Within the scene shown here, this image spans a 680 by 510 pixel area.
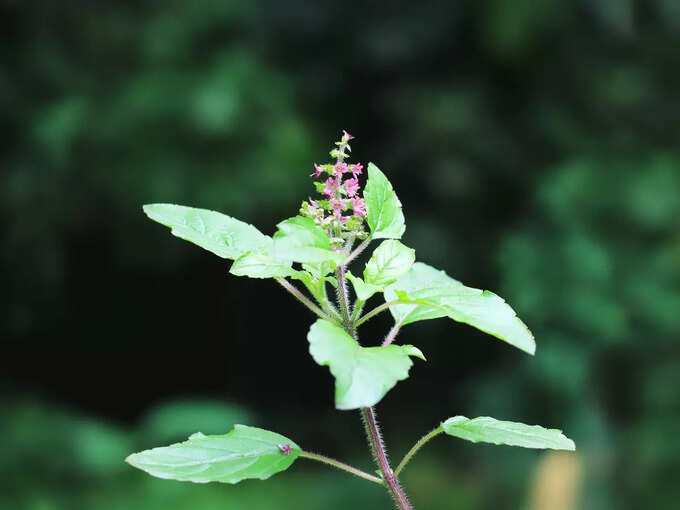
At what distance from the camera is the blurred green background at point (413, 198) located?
11.1 feet

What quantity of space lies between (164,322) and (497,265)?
5.73ft

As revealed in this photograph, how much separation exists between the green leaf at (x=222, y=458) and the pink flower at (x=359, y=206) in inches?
5.9

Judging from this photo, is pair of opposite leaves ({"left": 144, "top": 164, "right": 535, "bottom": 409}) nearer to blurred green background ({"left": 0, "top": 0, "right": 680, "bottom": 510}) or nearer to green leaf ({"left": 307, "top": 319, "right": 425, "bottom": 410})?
green leaf ({"left": 307, "top": 319, "right": 425, "bottom": 410})

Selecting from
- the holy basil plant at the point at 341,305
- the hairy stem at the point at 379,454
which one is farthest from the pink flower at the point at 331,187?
the hairy stem at the point at 379,454

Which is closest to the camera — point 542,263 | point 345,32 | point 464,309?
point 464,309

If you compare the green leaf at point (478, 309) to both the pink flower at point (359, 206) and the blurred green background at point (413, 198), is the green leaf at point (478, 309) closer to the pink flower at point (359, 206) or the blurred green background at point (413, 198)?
the pink flower at point (359, 206)

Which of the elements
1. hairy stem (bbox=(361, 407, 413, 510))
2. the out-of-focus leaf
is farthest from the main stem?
the out-of-focus leaf

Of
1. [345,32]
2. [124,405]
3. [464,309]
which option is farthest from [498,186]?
[464,309]

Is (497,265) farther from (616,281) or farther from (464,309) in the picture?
(464,309)

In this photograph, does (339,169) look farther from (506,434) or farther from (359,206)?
(506,434)

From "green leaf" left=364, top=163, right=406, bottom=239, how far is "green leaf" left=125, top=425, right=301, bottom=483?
0.15 metres

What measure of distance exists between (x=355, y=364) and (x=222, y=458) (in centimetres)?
13

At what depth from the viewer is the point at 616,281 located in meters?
3.43

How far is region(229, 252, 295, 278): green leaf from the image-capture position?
0.49 m
